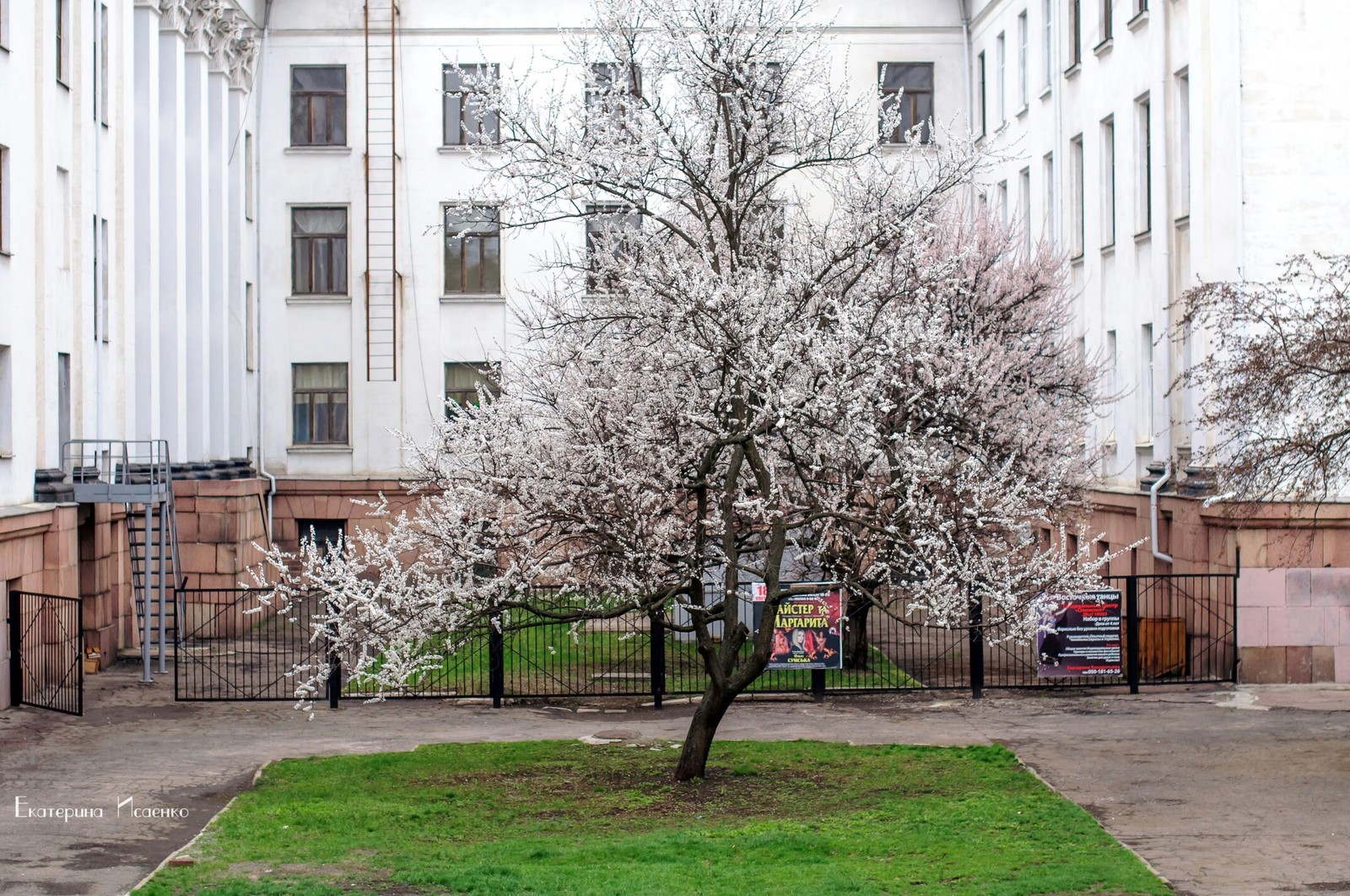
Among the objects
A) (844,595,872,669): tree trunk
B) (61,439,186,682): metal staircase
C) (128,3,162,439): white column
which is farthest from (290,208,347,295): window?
(844,595,872,669): tree trunk

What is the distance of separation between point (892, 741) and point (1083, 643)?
15.4ft

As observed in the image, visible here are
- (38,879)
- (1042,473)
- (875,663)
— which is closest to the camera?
(38,879)

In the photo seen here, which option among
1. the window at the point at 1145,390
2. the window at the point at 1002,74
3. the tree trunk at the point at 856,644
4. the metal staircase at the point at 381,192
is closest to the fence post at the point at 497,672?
the tree trunk at the point at 856,644

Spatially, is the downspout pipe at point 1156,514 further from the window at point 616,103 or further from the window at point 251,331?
the window at point 251,331

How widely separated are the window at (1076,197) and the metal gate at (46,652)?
18.9 m

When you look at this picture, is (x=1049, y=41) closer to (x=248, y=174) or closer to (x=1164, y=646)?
(x=1164, y=646)

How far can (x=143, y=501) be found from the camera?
84.3 feet

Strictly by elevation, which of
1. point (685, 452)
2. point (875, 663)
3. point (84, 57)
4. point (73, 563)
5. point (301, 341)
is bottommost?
point (875, 663)

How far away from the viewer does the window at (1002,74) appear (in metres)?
36.7

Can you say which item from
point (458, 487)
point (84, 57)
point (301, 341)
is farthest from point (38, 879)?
point (301, 341)

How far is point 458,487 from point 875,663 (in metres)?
12.3

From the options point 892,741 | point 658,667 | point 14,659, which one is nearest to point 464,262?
point 658,667

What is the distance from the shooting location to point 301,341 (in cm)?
3938

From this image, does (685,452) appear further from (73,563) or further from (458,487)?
(73,563)
